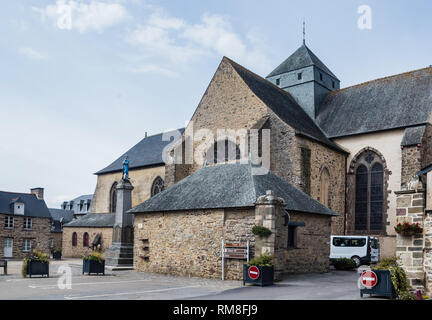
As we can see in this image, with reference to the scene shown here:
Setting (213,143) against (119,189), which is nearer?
(119,189)

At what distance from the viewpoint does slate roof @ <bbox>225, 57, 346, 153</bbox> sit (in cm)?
2417

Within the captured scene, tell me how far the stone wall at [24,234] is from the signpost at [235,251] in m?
27.4

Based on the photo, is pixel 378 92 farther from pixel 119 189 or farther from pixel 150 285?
pixel 150 285

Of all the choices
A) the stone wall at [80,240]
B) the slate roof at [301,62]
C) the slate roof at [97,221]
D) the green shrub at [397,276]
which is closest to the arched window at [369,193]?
the slate roof at [301,62]

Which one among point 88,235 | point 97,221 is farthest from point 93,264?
point 88,235

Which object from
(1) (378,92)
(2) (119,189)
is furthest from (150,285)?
(1) (378,92)

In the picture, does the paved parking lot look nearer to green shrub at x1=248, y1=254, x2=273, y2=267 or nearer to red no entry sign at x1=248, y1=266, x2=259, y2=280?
red no entry sign at x1=248, y1=266, x2=259, y2=280

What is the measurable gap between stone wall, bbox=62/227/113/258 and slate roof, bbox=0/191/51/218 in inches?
160

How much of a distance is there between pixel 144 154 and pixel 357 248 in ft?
64.7

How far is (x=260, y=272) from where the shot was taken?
13164mm

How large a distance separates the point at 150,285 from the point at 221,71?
15820 mm

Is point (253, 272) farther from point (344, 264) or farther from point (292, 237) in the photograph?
point (344, 264)
